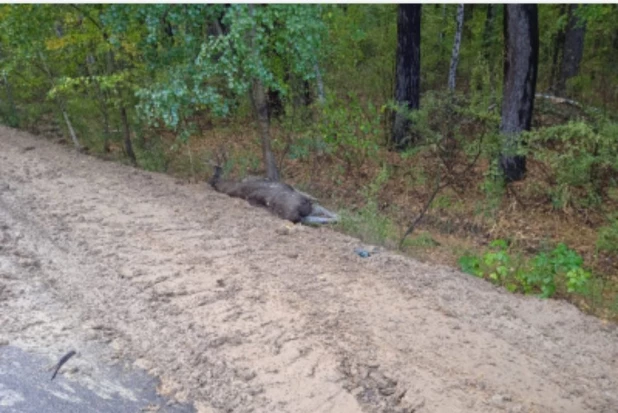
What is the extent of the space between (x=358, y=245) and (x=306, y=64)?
9.84ft

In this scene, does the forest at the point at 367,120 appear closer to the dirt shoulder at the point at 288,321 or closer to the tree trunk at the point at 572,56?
the tree trunk at the point at 572,56

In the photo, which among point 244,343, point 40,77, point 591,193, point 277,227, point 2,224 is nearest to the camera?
point 244,343

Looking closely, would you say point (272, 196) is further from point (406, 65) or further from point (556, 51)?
point (556, 51)

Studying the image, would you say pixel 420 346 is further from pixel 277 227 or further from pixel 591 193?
pixel 591 193

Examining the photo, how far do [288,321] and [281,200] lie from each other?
3096 millimetres

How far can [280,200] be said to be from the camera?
6723 millimetres

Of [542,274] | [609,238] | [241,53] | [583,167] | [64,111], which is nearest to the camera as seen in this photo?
[542,274]

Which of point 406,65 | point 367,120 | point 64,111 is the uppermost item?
point 406,65

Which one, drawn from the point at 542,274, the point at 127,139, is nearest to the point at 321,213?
the point at 542,274

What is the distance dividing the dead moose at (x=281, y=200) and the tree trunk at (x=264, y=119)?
2.63ft

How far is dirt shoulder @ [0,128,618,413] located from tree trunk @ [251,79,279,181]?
8.76 feet

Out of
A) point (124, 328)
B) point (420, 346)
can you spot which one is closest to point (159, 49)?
point (124, 328)

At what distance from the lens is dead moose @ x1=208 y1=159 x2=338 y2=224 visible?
653cm

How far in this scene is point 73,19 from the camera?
8.29 meters
